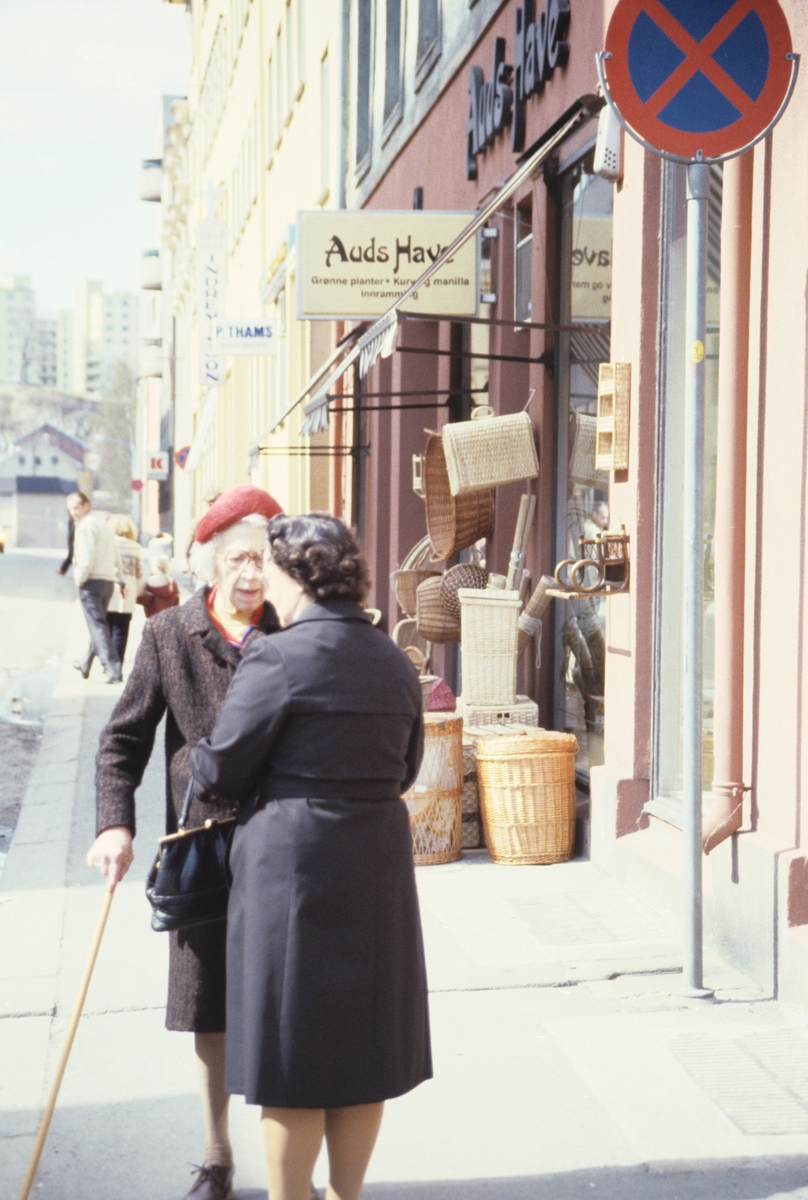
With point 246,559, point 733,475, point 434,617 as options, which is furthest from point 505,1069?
point 434,617

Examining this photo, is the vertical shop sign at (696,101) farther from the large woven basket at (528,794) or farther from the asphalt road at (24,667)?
the asphalt road at (24,667)

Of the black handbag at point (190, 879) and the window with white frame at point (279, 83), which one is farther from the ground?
the window with white frame at point (279, 83)

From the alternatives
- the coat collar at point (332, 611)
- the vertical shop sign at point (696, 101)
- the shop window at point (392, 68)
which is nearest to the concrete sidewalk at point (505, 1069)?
the vertical shop sign at point (696, 101)

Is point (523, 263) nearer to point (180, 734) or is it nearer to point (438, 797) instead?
point (438, 797)

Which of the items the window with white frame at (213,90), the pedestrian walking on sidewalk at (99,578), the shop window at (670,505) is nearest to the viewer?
the shop window at (670,505)

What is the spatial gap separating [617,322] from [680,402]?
0.66 m

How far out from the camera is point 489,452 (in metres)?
8.71

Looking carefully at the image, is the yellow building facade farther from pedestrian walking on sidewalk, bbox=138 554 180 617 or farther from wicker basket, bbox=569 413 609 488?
wicker basket, bbox=569 413 609 488

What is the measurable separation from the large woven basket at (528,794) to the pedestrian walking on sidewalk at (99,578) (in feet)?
28.1

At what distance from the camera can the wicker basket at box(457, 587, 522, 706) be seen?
27.8 ft

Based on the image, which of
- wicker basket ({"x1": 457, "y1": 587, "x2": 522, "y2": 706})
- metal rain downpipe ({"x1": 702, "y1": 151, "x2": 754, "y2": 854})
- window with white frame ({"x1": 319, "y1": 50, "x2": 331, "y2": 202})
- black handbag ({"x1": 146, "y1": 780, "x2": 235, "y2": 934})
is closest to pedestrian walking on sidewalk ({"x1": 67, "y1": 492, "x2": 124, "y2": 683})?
window with white frame ({"x1": 319, "y1": 50, "x2": 331, "y2": 202})

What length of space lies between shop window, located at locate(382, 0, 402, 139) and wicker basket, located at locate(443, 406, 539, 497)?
21.8 ft

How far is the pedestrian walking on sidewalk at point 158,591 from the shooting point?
1534cm

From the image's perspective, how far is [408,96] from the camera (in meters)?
13.7
